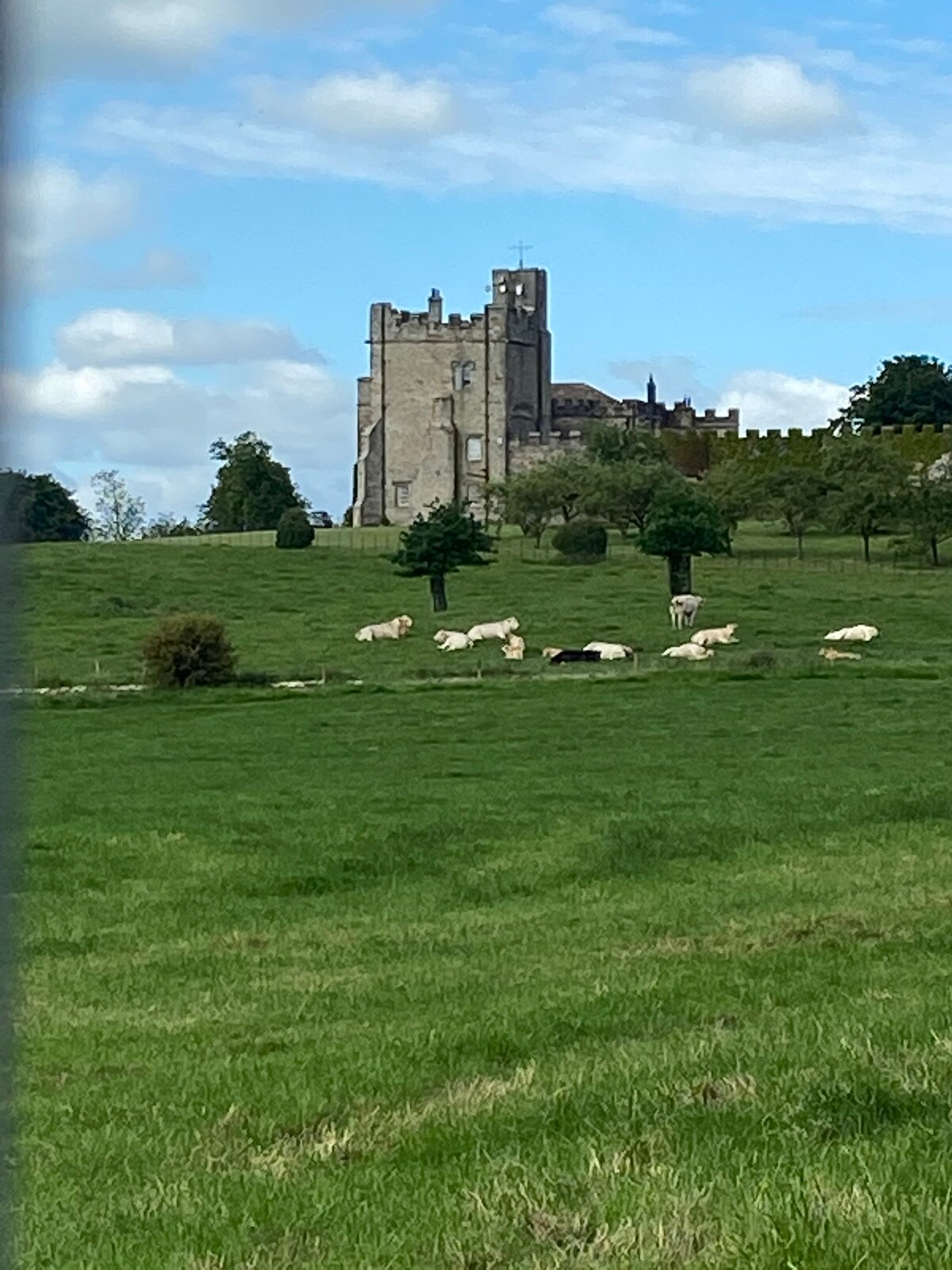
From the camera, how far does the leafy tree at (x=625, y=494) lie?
7869 cm

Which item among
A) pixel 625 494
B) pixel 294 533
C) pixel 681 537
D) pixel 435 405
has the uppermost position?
pixel 435 405

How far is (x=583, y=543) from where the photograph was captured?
69062 mm

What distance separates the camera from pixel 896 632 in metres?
47.5

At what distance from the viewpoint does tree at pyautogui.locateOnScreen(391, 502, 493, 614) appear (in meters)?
54.6

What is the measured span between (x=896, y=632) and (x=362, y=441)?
72.8 m

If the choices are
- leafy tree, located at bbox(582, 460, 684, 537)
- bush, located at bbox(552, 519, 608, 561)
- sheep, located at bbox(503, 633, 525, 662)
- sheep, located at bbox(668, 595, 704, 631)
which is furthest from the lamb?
leafy tree, located at bbox(582, 460, 684, 537)

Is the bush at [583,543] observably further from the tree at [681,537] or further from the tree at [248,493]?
the tree at [248,493]

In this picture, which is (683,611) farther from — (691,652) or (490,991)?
(490,991)

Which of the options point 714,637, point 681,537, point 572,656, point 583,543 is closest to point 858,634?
point 714,637

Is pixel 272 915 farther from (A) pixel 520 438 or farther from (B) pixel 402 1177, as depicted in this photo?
(A) pixel 520 438

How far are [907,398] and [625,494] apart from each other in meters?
44.4

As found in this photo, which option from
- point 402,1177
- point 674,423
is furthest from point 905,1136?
point 674,423

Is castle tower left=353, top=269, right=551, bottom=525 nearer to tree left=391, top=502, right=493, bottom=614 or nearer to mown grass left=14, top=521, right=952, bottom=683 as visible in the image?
mown grass left=14, top=521, right=952, bottom=683

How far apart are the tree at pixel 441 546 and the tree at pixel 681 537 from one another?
4.52 metres
